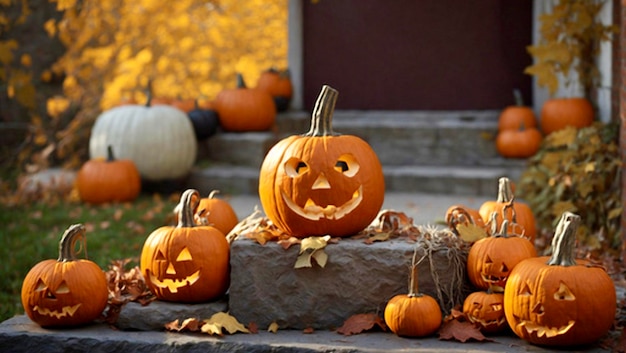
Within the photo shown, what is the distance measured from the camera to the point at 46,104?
9.93 metres

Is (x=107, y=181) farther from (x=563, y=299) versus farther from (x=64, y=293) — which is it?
(x=563, y=299)

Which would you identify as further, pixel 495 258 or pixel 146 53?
pixel 146 53

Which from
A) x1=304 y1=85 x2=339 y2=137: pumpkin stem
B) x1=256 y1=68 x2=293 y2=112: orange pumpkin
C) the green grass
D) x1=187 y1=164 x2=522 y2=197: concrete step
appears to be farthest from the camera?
x1=256 y1=68 x2=293 y2=112: orange pumpkin

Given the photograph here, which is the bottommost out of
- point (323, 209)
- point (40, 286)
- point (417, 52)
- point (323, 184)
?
point (40, 286)

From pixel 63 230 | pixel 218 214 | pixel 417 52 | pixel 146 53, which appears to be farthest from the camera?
pixel 146 53

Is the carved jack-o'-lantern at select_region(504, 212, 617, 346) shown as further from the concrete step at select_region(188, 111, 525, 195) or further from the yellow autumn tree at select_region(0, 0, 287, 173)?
the yellow autumn tree at select_region(0, 0, 287, 173)

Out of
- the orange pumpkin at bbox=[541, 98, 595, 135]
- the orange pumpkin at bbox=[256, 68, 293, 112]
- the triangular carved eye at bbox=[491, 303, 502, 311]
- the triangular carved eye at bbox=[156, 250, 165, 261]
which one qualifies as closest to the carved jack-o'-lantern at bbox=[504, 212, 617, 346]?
the triangular carved eye at bbox=[491, 303, 502, 311]

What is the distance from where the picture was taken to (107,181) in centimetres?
770

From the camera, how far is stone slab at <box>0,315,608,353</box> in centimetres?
370

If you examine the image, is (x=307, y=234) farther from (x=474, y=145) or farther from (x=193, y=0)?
(x=193, y=0)

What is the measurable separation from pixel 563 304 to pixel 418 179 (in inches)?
167

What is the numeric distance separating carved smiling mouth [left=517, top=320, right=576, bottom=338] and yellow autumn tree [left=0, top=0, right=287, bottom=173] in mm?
6170

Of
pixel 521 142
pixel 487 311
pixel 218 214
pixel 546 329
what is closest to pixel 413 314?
pixel 487 311

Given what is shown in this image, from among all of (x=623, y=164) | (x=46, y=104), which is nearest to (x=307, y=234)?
(x=623, y=164)
